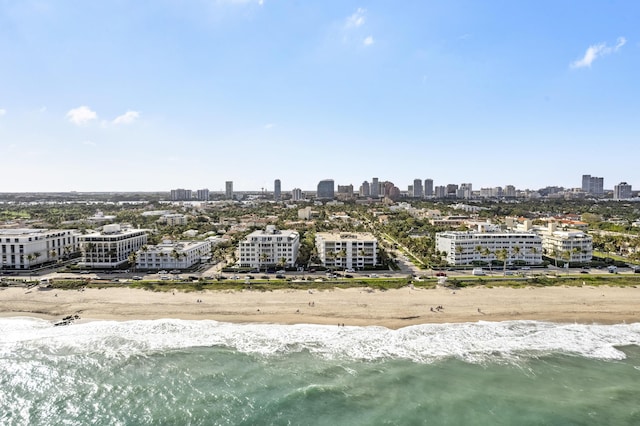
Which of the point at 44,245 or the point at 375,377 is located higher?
the point at 44,245

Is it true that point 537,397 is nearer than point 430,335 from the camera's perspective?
Yes

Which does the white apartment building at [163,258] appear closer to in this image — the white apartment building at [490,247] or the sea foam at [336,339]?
the sea foam at [336,339]

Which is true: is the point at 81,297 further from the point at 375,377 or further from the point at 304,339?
the point at 375,377

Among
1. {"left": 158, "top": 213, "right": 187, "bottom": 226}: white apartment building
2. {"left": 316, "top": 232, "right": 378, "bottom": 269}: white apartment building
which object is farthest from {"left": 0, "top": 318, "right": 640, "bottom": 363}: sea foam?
{"left": 158, "top": 213, "right": 187, "bottom": 226}: white apartment building

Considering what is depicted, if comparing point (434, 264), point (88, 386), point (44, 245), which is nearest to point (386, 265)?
point (434, 264)

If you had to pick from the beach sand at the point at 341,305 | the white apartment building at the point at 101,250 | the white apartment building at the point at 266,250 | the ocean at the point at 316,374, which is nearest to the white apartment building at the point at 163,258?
the white apartment building at the point at 101,250

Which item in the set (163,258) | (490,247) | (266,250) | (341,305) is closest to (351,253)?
(266,250)

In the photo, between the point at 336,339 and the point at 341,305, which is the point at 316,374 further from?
the point at 341,305
